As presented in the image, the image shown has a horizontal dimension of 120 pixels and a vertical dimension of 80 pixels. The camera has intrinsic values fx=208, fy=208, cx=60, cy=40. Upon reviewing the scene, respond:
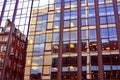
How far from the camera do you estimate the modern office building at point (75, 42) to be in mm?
30875

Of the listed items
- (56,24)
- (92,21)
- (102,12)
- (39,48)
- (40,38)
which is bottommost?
(39,48)

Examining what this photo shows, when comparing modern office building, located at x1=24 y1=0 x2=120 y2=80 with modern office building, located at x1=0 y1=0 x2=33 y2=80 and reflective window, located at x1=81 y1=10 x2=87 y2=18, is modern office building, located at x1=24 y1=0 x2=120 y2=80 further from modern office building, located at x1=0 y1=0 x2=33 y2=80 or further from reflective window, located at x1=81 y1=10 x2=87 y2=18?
modern office building, located at x1=0 y1=0 x2=33 y2=80

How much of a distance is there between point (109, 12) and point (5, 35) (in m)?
19.7

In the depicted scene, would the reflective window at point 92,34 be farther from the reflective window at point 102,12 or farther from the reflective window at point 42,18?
the reflective window at point 42,18

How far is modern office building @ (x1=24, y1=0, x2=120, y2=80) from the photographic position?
1216 inches

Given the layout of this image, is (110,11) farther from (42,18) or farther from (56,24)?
(42,18)

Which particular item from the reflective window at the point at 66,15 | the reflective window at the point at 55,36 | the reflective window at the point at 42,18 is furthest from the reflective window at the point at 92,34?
the reflective window at the point at 42,18

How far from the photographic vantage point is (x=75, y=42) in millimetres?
33500

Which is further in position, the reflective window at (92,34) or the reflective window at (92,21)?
the reflective window at (92,21)

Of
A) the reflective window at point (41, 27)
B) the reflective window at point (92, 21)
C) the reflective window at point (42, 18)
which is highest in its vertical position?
the reflective window at point (42, 18)

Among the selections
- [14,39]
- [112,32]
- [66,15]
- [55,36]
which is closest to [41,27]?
[55,36]

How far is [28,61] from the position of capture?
34500 millimetres

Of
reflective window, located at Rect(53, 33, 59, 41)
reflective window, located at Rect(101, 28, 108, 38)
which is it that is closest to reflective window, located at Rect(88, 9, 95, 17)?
reflective window, located at Rect(101, 28, 108, 38)

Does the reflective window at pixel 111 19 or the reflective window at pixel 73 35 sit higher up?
the reflective window at pixel 111 19
